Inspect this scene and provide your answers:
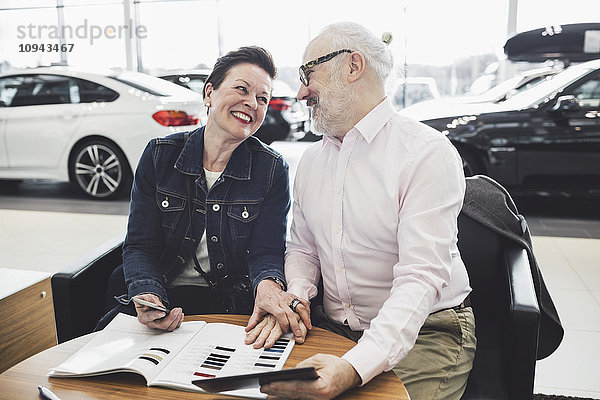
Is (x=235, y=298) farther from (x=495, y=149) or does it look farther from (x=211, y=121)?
(x=495, y=149)

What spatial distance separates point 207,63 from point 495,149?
7.17m

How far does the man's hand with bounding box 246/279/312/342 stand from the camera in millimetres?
1427

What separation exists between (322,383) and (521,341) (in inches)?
22.6

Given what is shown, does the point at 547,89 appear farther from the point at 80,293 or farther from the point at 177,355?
the point at 177,355

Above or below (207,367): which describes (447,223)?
above

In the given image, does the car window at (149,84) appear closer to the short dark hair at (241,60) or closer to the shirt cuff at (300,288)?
the short dark hair at (241,60)

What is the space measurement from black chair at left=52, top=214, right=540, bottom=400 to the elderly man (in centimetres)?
11

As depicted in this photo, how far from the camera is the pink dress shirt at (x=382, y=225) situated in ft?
4.61

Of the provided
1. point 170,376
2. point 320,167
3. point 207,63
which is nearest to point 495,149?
point 320,167

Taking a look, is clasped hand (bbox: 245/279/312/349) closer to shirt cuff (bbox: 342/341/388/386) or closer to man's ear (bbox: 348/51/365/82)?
shirt cuff (bbox: 342/341/388/386)

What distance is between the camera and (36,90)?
218 inches

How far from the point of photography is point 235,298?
183 cm

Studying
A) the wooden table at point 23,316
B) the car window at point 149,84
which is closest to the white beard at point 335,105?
the wooden table at point 23,316

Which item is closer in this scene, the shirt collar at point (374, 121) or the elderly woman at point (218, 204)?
the shirt collar at point (374, 121)
